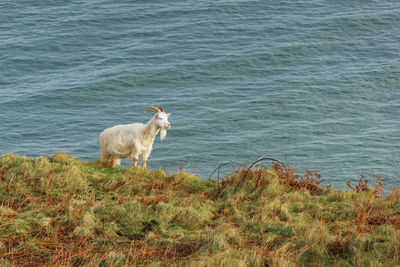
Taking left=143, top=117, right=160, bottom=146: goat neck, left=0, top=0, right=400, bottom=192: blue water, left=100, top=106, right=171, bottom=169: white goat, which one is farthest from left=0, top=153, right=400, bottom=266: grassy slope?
left=0, top=0, right=400, bottom=192: blue water

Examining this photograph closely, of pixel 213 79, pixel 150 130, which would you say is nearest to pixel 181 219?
pixel 150 130

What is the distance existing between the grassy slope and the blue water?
40.5ft

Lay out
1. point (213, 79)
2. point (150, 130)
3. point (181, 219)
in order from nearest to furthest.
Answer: point (181, 219) → point (150, 130) → point (213, 79)

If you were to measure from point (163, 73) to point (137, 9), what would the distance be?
14855 millimetres

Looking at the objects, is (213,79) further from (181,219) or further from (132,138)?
(181,219)

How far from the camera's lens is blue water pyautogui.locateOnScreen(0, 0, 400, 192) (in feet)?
94.0

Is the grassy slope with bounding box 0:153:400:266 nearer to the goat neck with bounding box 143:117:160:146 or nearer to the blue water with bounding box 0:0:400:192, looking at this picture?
the goat neck with bounding box 143:117:160:146

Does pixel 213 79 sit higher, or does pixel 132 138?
pixel 132 138

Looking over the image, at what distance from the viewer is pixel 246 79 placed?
123ft

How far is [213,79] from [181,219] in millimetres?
27968

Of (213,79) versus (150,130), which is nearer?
(150,130)

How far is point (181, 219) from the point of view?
10.6m

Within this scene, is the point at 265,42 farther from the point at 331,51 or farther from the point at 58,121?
the point at 58,121

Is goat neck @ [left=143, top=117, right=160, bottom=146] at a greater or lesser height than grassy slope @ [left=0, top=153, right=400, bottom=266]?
greater
